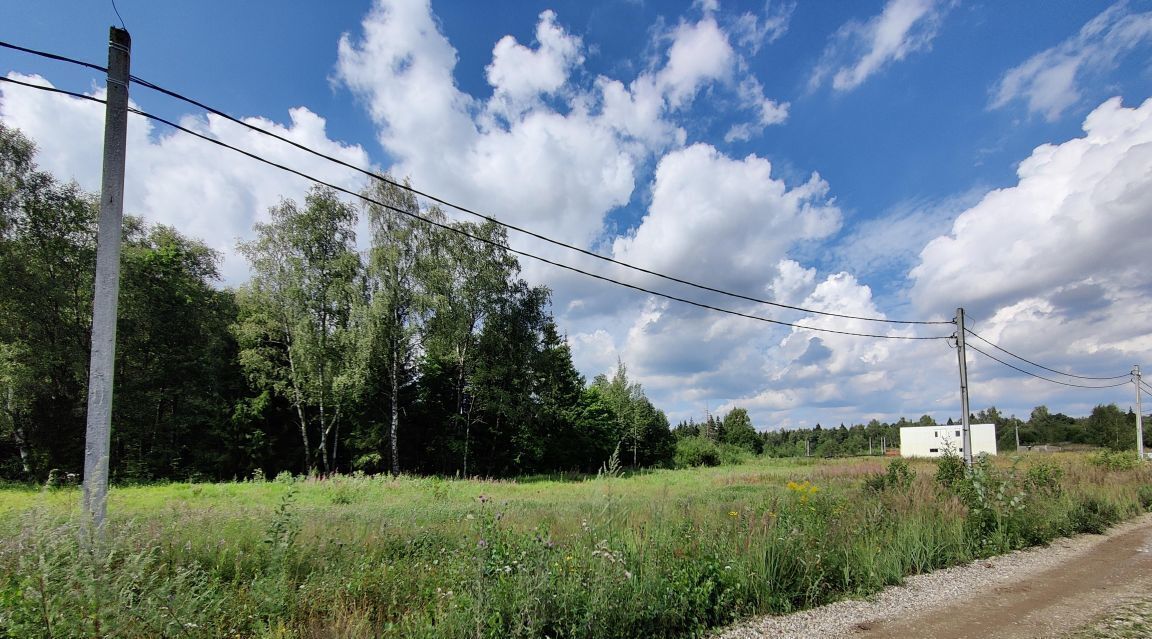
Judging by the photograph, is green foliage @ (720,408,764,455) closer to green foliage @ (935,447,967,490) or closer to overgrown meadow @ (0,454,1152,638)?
green foliage @ (935,447,967,490)

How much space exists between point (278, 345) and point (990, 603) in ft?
96.2

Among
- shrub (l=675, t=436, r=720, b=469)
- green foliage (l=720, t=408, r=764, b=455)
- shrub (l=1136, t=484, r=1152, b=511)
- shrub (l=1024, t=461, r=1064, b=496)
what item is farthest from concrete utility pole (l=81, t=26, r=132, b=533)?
green foliage (l=720, t=408, r=764, b=455)

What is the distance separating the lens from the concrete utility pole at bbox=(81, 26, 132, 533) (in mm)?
4473

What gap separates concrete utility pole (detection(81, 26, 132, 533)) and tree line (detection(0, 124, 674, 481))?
18593mm

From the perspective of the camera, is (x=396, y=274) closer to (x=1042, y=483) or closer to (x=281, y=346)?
(x=281, y=346)

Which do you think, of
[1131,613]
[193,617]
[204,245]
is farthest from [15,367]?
[1131,613]

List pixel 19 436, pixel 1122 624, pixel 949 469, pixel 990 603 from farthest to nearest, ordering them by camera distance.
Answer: pixel 19 436
pixel 949 469
pixel 990 603
pixel 1122 624

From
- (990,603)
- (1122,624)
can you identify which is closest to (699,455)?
(990,603)

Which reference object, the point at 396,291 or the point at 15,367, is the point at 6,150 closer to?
the point at 15,367

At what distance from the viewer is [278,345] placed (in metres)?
26.3

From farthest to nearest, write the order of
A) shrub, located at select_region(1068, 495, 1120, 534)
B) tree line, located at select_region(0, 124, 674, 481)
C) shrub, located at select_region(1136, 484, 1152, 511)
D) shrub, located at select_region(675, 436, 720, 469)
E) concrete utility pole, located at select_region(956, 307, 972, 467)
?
shrub, located at select_region(675, 436, 720, 469)
tree line, located at select_region(0, 124, 674, 481)
concrete utility pole, located at select_region(956, 307, 972, 467)
shrub, located at select_region(1136, 484, 1152, 511)
shrub, located at select_region(1068, 495, 1120, 534)

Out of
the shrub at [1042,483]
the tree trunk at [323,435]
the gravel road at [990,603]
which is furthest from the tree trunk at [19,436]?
the shrub at [1042,483]

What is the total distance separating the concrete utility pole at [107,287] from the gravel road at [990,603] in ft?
19.3

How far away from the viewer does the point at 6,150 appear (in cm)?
1986
